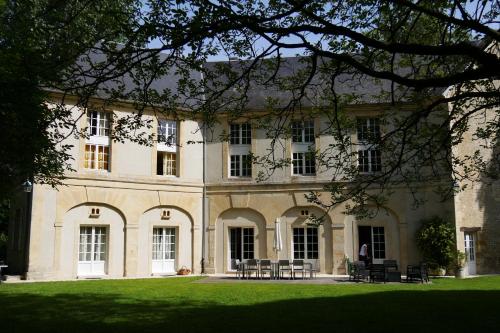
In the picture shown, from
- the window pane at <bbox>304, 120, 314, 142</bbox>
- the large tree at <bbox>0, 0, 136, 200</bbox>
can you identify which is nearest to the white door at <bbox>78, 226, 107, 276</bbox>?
the window pane at <bbox>304, 120, 314, 142</bbox>

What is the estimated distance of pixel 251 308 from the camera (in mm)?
11406

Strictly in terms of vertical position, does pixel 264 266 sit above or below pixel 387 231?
below

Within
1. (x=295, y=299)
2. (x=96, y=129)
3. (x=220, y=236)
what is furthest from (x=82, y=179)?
(x=295, y=299)

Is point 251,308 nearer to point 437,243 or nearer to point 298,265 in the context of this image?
point 298,265

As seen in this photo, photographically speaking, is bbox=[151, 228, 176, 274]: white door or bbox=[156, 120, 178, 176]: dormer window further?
bbox=[156, 120, 178, 176]: dormer window

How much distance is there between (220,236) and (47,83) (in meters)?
16.7

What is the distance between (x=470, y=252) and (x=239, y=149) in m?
11.0

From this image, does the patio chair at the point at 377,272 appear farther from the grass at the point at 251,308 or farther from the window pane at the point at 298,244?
the window pane at the point at 298,244

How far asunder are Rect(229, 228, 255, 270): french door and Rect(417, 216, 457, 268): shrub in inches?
287

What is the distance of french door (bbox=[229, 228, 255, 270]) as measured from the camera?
24.0 m

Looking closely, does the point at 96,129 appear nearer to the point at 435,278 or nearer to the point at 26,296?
the point at 26,296

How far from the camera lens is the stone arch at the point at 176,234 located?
22.6 m

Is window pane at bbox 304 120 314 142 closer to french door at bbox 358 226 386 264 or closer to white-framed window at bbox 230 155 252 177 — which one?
white-framed window at bbox 230 155 252 177

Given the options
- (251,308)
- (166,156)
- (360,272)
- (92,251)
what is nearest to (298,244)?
(360,272)
